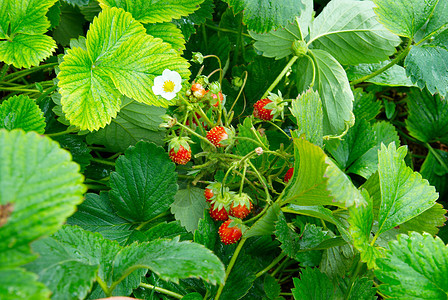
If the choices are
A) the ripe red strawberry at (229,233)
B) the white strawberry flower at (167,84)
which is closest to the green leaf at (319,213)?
the ripe red strawberry at (229,233)

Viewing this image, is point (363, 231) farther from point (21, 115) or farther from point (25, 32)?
point (25, 32)

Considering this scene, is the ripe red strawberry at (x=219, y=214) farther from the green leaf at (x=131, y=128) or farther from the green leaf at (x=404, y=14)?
the green leaf at (x=404, y=14)

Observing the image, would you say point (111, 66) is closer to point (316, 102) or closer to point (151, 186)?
point (151, 186)

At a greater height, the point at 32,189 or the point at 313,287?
the point at 32,189

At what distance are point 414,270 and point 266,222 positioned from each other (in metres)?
0.29

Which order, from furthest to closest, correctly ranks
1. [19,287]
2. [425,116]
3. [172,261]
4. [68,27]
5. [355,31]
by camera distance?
[425,116], [68,27], [355,31], [172,261], [19,287]

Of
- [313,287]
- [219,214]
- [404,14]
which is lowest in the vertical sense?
[313,287]

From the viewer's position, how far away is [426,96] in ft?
4.66

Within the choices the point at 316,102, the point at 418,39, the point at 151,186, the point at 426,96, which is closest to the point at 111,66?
the point at 151,186

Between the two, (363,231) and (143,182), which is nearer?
(363,231)

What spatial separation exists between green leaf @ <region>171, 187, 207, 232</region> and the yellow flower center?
0.27 meters

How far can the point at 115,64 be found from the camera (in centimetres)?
89

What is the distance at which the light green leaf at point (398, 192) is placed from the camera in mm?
843

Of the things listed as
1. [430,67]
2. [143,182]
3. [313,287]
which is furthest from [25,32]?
[430,67]
